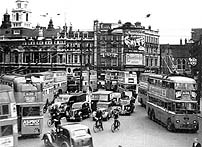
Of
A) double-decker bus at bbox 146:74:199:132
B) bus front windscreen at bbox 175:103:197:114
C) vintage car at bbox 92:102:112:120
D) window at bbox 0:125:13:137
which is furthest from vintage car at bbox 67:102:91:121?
window at bbox 0:125:13:137

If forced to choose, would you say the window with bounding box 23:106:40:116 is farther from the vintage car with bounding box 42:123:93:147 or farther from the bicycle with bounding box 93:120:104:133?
the bicycle with bounding box 93:120:104:133

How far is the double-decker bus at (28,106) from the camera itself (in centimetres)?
2069

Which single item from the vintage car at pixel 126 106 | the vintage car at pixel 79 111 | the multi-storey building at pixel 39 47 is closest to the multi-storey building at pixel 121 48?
the multi-storey building at pixel 39 47

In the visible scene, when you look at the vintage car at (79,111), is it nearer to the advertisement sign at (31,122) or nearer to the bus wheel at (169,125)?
the advertisement sign at (31,122)

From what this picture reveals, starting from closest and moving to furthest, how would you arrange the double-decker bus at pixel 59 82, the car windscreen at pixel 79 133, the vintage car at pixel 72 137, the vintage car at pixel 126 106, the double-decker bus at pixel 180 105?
the vintage car at pixel 72 137, the car windscreen at pixel 79 133, the double-decker bus at pixel 180 105, the vintage car at pixel 126 106, the double-decker bus at pixel 59 82

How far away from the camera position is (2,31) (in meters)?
81.8

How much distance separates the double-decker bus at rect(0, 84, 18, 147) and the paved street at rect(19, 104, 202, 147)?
4.26 m

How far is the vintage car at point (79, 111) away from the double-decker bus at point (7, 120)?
11293 mm

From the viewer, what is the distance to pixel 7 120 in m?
15.3

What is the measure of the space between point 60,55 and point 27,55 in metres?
6.96

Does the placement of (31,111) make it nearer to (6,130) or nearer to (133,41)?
(6,130)

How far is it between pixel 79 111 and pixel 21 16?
2093 inches

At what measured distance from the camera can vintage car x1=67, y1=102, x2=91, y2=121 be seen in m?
26.8

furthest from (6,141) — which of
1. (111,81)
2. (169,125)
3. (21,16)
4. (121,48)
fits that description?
(21,16)
